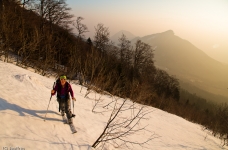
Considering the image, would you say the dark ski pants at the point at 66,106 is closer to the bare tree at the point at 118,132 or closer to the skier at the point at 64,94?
the skier at the point at 64,94

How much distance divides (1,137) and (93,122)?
3529 mm

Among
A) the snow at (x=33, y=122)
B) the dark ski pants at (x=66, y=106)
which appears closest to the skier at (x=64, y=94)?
the dark ski pants at (x=66, y=106)

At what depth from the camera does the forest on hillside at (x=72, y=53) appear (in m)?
11.0

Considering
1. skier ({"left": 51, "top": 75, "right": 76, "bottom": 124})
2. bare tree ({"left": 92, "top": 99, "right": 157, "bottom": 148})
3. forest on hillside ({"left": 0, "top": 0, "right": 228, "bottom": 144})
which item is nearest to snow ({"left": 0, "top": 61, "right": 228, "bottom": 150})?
bare tree ({"left": 92, "top": 99, "right": 157, "bottom": 148})

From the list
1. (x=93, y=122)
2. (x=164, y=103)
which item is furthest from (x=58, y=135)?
(x=164, y=103)

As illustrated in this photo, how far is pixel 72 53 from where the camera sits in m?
15.7

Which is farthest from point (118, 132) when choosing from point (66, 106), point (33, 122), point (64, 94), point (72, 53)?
point (72, 53)

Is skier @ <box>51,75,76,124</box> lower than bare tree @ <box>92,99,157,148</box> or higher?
higher

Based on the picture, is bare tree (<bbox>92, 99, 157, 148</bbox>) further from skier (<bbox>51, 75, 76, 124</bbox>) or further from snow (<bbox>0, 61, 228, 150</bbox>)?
skier (<bbox>51, 75, 76, 124</bbox>)

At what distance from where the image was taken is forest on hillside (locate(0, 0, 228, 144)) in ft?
36.1

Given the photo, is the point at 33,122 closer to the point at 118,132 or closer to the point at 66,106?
the point at 66,106

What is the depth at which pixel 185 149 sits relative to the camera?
872 cm

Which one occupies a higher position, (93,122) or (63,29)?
(63,29)

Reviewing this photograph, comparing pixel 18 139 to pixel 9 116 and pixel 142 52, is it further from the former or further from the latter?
pixel 142 52
